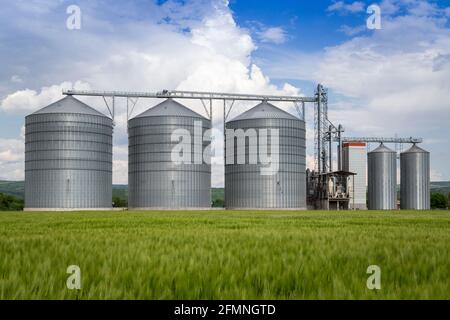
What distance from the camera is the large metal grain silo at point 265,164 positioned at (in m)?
82.8

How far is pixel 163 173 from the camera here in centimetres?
7906

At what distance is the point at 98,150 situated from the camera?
7956cm

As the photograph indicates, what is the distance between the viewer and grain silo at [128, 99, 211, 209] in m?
78.8

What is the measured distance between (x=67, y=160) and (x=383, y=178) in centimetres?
5719

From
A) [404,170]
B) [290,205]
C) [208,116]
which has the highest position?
[208,116]

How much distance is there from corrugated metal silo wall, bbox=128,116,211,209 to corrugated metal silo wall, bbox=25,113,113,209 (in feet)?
17.7

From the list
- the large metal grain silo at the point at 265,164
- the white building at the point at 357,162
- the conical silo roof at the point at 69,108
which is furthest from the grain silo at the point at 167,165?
the white building at the point at 357,162

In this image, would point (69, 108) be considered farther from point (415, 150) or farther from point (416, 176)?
point (416, 176)

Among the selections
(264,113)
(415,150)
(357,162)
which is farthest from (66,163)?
(415,150)

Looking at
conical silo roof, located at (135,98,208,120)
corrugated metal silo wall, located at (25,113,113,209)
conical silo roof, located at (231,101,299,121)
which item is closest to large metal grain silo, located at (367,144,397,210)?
conical silo roof, located at (231,101,299,121)

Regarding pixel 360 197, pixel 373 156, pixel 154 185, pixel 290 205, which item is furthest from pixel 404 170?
pixel 154 185
